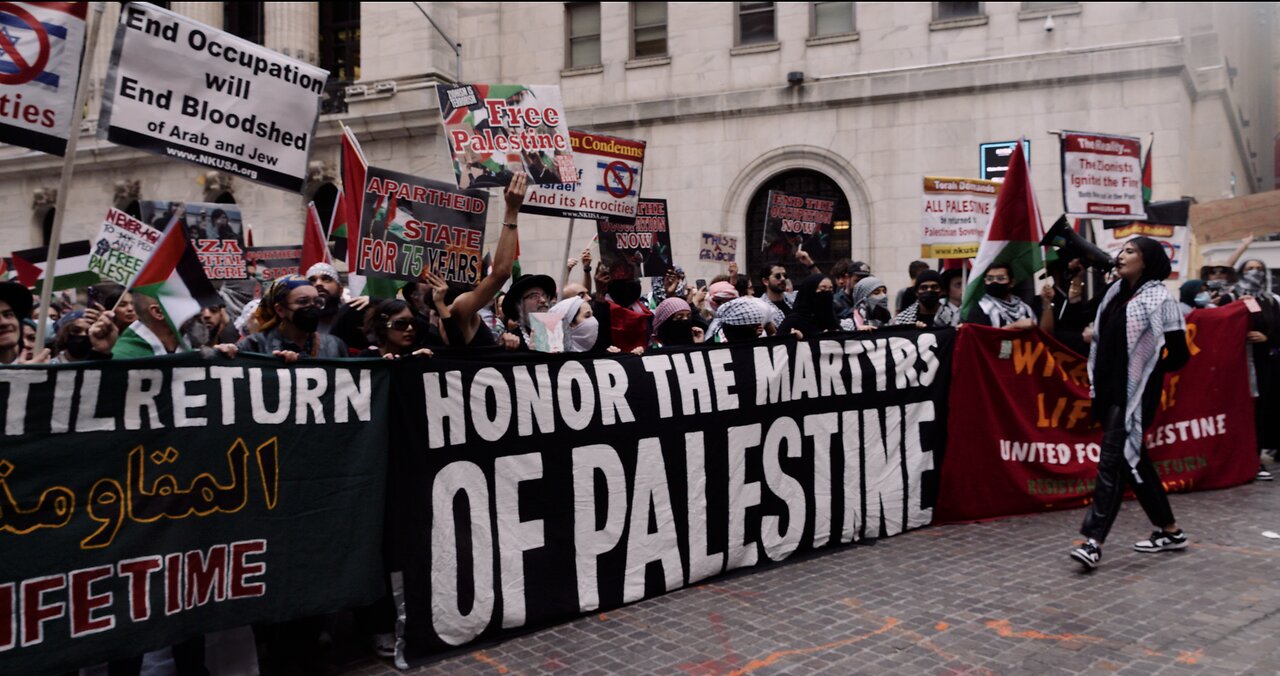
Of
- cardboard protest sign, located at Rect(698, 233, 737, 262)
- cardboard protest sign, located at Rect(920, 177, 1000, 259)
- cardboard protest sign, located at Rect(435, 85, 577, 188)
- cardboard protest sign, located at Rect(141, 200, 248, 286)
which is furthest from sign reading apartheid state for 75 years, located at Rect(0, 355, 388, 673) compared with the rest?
cardboard protest sign, located at Rect(698, 233, 737, 262)

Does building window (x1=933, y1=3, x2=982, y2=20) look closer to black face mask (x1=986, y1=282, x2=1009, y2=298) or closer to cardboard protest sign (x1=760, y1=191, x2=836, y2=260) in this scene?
cardboard protest sign (x1=760, y1=191, x2=836, y2=260)

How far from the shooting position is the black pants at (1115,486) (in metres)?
5.92

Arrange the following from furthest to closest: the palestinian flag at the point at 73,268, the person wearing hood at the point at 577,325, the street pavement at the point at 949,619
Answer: the palestinian flag at the point at 73,268, the person wearing hood at the point at 577,325, the street pavement at the point at 949,619

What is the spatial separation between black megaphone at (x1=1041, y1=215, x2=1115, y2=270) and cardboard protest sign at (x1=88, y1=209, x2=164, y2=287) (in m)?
6.99

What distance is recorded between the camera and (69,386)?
3719mm

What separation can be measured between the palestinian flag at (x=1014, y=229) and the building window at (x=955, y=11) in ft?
39.3

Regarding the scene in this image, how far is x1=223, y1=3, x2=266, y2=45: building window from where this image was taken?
994 inches

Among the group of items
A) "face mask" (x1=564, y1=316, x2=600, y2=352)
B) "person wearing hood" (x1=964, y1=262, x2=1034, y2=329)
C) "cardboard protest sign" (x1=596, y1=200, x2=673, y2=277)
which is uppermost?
"cardboard protest sign" (x1=596, y1=200, x2=673, y2=277)

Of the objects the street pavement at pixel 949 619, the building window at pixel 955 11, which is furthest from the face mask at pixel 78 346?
the building window at pixel 955 11

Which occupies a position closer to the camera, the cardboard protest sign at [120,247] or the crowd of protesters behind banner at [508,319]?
the crowd of protesters behind banner at [508,319]

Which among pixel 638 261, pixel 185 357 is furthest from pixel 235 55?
pixel 638 261

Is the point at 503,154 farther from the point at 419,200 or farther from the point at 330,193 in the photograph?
the point at 330,193

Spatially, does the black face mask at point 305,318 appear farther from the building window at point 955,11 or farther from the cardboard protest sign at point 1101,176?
the building window at point 955,11

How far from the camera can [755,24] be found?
19.9 m
